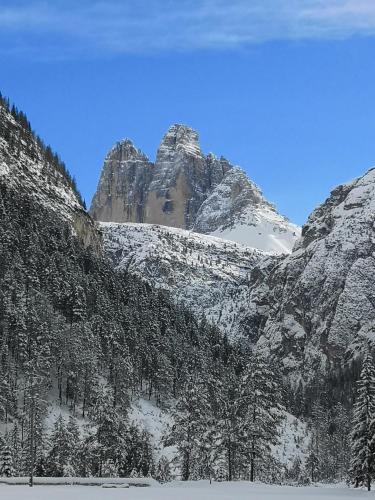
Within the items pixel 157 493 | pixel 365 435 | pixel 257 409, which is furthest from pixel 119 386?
pixel 157 493

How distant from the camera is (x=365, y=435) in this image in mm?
55656

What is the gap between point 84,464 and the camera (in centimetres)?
7162

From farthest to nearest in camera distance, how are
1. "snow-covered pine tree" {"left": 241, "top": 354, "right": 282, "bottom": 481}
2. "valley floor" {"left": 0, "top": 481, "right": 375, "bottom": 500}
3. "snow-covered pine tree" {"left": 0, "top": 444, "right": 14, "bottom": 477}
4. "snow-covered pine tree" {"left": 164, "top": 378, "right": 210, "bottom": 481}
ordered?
"snow-covered pine tree" {"left": 164, "top": 378, "right": 210, "bottom": 481} → "snow-covered pine tree" {"left": 0, "top": 444, "right": 14, "bottom": 477} → "snow-covered pine tree" {"left": 241, "top": 354, "right": 282, "bottom": 481} → "valley floor" {"left": 0, "top": 481, "right": 375, "bottom": 500}

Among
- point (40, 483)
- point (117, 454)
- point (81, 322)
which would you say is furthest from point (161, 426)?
point (40, 483)

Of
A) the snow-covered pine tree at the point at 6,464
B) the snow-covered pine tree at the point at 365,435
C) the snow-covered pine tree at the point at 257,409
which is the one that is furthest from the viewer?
the snow-covered pine tree at the point at 6,464

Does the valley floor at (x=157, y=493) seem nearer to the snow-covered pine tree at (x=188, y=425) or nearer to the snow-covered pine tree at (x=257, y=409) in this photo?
the snow-covered pine tree at (x=257, y=409)

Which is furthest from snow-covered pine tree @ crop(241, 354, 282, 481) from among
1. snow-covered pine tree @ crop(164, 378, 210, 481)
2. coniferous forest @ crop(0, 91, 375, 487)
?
snow-covered pine tree @ crop(164, 378, 210, 481)

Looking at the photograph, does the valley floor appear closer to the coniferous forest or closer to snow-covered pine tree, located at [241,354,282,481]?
the coniferous forest

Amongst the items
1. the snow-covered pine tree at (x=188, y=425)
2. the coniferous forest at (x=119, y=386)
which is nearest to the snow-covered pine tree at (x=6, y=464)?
the coniferous forest at (x=119, y=386)

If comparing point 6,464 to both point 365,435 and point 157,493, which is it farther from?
point 365,435

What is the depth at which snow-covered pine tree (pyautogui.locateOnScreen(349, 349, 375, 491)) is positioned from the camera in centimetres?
5412

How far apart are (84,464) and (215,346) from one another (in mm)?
104206

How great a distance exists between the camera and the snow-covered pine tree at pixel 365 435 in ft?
178

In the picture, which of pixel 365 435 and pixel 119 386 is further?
pixel 119 386
